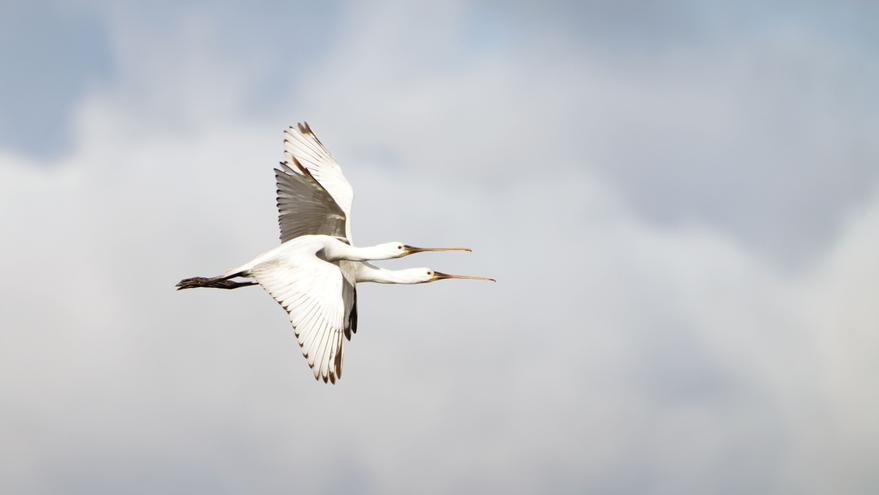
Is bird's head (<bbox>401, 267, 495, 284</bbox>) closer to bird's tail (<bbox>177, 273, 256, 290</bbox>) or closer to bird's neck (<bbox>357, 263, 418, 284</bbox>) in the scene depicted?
bird's neck (<bbox>357, 263, 418, 284</bbox>)

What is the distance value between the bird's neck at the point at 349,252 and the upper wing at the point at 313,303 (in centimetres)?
182

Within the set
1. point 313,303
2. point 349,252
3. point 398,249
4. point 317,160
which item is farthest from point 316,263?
point 317,160

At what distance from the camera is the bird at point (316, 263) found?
69.3ft

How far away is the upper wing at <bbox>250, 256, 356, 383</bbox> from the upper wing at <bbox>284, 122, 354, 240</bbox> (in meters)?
4.44

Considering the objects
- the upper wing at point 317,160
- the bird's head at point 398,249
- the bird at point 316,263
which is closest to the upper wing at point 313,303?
the bird at point 316,263

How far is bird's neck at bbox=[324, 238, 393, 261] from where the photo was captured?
24.1 m

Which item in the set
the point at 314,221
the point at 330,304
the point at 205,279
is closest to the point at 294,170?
the point at 314,221

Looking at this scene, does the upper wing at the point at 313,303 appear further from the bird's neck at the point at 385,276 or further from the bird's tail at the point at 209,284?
the bird's neck at the point at 385,276

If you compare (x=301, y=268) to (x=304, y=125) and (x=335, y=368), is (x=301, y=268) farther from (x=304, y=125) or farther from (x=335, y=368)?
(x=304, y=125)

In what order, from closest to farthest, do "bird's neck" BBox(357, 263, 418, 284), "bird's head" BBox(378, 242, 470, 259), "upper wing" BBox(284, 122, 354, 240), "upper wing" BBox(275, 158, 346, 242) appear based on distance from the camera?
"upper wing" BBox(275, 158, 346, 242), "bird's head" BBox(378, 242, 470, 259), "bird's neck" BBox(357, 263, 418, 284), "upper wing" BBox(284, 122, 354, 240)

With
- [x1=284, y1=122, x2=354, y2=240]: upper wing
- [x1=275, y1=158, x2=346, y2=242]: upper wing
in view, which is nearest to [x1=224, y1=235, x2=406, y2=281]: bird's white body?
[x1=275, y1=158, x2=346, y2=242]: upper wing

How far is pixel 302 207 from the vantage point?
24922 millimetres

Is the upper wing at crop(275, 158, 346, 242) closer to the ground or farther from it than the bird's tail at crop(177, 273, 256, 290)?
farther from it

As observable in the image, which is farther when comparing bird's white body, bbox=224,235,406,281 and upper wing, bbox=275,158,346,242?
upper wing, bbox=275,158,346,242
